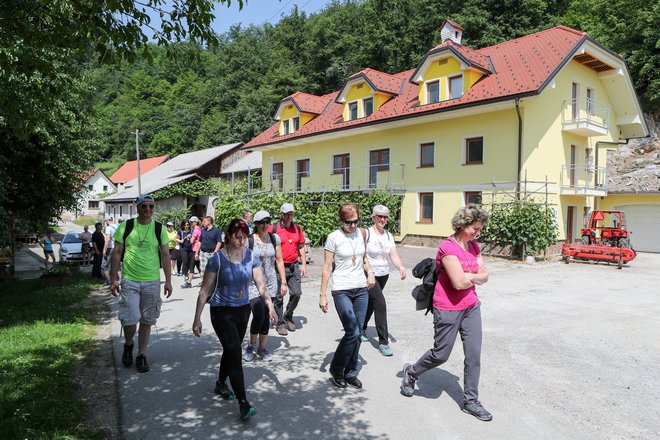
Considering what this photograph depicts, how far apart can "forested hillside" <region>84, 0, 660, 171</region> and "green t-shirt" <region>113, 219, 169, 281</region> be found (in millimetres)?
1889

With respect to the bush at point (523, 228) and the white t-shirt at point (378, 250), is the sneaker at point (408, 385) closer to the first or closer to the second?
the white t-shirt at point (378, 250)

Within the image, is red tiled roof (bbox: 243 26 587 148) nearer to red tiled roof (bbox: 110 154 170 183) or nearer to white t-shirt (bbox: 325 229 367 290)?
white t-shirt (bbox: 325 229 367 290)

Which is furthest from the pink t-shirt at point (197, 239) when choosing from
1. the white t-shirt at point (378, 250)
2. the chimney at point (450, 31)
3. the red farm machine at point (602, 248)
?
the chimney at point (450, 31)

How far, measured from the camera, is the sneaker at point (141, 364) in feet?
16.6

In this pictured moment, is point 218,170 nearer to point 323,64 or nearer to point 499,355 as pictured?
point 323,64

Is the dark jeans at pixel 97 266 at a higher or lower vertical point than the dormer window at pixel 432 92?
lower

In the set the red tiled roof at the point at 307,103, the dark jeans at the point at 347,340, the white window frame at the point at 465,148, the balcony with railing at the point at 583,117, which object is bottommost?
the dark jeans at the point at 347,340

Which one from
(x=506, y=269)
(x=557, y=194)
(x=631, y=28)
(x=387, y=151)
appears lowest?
(x=506, y=269)

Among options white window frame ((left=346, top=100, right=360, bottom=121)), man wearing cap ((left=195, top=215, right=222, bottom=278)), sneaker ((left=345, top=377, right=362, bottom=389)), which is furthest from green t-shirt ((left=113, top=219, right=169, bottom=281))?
white window frame ((left=346, top=100, right=360, bottom=121))

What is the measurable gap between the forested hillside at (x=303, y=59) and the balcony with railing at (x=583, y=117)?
327 inches

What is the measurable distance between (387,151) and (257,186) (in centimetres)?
1142

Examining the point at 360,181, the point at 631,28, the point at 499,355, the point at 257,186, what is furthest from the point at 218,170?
the point at 499,355

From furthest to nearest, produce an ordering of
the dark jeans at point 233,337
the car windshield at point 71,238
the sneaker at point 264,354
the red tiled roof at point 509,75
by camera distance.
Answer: the car windshield at point 71,238
the red tiled roof at point 509,75
the sneaker at point 264,354
the dark jeans at point 233,337

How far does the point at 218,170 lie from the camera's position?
42.2 m
